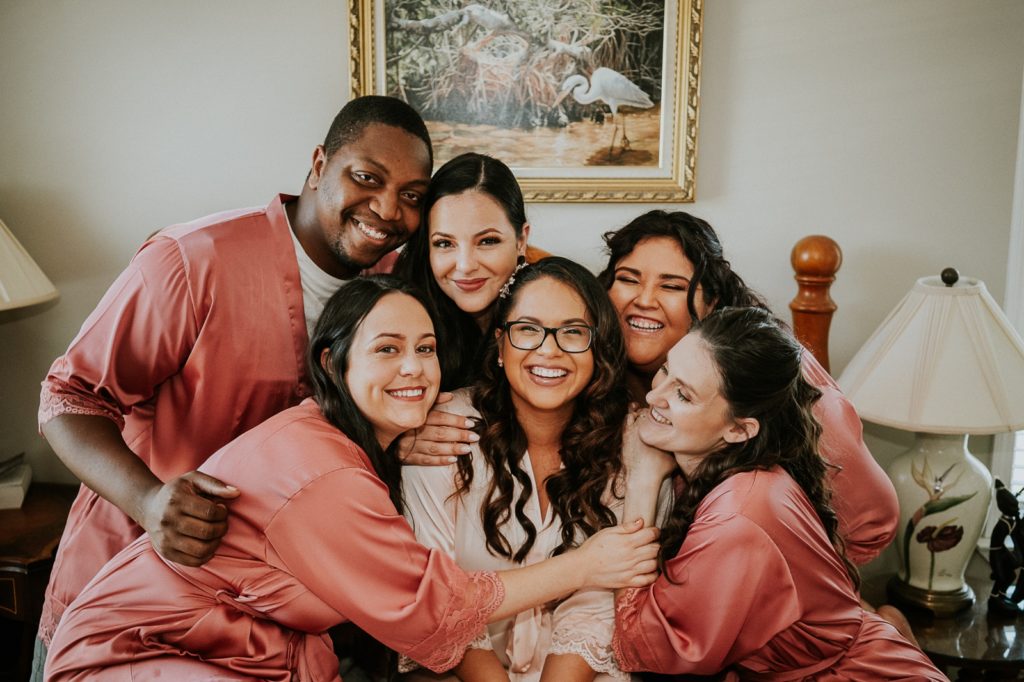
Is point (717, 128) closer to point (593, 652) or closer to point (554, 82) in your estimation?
point (554, 82)

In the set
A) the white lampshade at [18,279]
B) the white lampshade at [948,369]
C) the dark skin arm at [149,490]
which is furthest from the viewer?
the white lampshade at [18,279]

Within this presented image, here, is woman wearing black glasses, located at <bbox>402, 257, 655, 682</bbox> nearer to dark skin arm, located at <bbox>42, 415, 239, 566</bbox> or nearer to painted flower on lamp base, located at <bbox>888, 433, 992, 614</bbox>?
dark skin arm, located at <bbox>42, 415, 239, 566</bbox>

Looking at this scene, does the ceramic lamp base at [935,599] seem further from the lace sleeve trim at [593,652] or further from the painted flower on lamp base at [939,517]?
the lace sleeve trim at [593,652]

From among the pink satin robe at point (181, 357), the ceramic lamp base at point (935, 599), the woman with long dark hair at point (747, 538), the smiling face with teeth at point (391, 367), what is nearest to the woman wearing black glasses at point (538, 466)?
the woman with long dark hair at point (747, 538)

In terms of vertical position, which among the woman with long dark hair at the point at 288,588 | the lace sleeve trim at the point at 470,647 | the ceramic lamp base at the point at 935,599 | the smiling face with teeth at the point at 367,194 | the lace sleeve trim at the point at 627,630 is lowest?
the ceramic lamp base at the point at 935,599

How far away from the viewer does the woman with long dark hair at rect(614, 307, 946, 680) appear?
5.83 feet

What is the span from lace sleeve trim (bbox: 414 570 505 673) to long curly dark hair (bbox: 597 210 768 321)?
38.2 inches

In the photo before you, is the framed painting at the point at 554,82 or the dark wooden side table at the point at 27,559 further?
the framed painting at the point at 554,82

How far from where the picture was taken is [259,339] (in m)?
2.07

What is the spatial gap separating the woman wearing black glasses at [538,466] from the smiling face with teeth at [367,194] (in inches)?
13.2

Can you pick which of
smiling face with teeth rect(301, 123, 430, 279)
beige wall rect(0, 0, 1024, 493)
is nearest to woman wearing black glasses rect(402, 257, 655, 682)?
smiling face with teeth rect(301, 123, 430, 279)

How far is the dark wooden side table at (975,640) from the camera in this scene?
234 centimetres

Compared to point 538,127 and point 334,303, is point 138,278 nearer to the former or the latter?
point 334,303

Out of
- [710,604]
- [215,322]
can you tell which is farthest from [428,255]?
[710,604]
